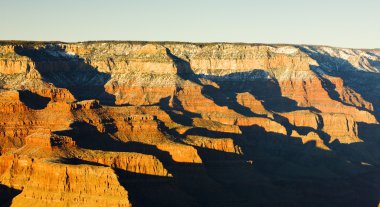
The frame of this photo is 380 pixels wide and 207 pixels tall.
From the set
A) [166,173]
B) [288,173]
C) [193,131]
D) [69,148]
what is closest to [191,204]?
[166,173]

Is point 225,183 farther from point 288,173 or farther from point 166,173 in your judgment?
point 288,173

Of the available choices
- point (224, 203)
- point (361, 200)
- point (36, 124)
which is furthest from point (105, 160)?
point (361, 200)

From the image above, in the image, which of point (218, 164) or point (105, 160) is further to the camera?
point (218, 164)

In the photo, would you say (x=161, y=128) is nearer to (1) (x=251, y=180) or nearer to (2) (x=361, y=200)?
(1) (x=251, y=180)

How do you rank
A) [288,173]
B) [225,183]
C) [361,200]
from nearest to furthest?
1. [225,183]
2. [361,200]
3. [288,173]

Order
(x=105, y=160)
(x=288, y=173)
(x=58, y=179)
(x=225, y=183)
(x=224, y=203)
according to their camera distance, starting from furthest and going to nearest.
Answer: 1. (x=288, y=173)
2. (x=225, y=183)
3. (x=224, y=203)
4. (x=105, y=160)
5. (x=58, y=179)

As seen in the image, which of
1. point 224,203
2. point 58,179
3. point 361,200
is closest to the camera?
point 58,179

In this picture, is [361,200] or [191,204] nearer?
[191,204]

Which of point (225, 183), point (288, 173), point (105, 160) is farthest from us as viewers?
point (288, 173)

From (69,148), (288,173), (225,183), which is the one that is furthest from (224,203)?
(288,173)
